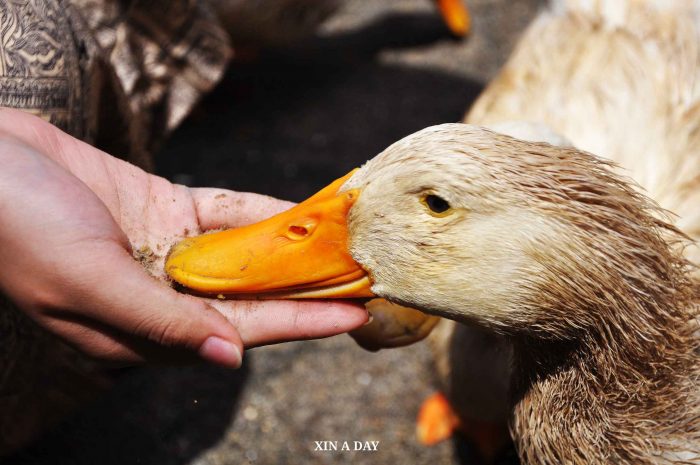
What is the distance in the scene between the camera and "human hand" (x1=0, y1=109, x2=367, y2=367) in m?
1.40

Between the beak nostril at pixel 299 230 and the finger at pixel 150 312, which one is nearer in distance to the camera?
the finger at pixel 150 312

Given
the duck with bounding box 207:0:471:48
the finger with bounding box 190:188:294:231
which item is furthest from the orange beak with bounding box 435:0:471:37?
the finger with bounding box 190:188:294:231

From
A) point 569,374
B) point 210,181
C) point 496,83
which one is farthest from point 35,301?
point 210,181

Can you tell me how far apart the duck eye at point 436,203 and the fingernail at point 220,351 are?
0.51 meters

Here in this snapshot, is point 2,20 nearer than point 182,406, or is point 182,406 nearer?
point 2,20

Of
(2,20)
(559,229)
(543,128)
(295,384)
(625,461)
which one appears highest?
(2,20)

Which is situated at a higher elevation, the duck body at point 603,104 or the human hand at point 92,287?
the human hand at point 92,287

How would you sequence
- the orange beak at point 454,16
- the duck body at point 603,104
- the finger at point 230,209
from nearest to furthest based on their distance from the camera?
the finger at point 230,209, the duck body at point 603,104, the orange beak at point 454,16

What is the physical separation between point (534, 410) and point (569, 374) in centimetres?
15

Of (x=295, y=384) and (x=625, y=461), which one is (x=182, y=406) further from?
(x=625, y=461)

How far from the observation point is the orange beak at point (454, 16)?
493cm

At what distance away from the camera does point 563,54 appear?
3.01 m

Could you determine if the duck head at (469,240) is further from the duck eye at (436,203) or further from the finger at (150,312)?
the finger at (150,312)

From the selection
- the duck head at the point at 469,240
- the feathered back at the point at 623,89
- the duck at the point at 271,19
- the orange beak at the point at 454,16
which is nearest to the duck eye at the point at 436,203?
the duck head at the point at 469,240
